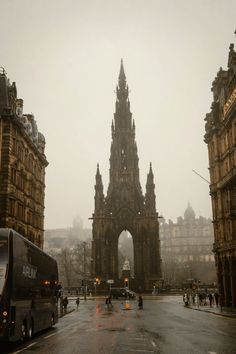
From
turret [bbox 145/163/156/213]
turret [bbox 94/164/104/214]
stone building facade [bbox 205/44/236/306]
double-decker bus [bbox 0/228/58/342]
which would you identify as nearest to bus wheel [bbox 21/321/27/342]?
double-decker bus [bbox 0/228/58/342]

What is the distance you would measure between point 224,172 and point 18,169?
2157 centimetres

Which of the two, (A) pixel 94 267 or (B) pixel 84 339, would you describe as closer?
(B) pixel 84 339

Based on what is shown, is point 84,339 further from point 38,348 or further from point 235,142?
point 235,142

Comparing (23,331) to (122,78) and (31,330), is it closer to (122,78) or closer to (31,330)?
(31,330)

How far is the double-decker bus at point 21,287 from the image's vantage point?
14430 mm

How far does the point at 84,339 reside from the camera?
18.4 metres

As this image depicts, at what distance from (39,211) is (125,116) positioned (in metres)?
59.5

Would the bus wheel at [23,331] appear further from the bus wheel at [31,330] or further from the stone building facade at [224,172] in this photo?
the stone building facade at [224,172]

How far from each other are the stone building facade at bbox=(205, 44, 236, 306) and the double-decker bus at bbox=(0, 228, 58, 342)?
22.5 metres

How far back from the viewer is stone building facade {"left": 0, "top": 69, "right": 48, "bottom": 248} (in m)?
41.0

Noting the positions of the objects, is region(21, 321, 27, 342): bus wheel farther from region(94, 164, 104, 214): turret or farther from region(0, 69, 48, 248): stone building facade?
region(94, 164, 104, 214): turret

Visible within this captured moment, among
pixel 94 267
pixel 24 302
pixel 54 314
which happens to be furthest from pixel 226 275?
pixel 94 267

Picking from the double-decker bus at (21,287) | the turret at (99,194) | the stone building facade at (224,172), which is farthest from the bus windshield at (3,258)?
the turret at (99,194)

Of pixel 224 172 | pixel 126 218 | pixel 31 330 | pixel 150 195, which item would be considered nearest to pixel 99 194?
pixel 126 218
